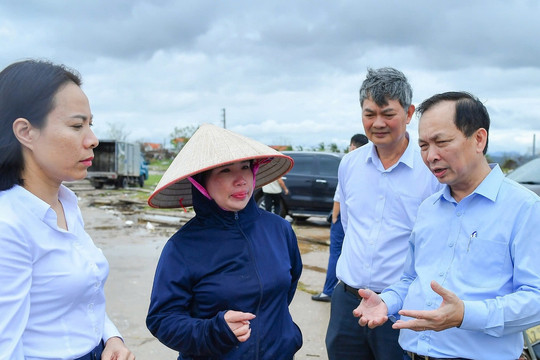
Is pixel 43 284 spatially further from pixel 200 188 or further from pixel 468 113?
pixel 468 113

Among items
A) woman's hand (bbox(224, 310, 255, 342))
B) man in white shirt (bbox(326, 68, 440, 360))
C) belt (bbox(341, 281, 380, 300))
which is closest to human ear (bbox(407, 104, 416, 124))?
man in white shirt (bbox(326, 68, 440, 360))

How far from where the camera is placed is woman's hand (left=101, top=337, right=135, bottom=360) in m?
1.78

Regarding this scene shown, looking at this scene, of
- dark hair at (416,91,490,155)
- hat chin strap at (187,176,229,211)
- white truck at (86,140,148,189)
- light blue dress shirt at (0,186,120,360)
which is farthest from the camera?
white truck at (86,140,148,189)

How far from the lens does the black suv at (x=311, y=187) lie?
10.8 m

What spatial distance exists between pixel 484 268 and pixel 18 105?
5.75 ft

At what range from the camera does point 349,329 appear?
8.68ft

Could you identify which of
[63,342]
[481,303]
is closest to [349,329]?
[481,303]

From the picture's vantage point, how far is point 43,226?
1.57m

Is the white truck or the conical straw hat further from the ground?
the conical straw hat

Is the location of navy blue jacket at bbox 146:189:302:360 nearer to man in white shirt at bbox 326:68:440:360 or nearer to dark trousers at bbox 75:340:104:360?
dark trousers at bbox 75:340:104:360

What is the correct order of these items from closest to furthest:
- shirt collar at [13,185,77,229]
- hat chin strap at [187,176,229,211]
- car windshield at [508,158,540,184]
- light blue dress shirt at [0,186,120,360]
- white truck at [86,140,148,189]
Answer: light blue dress shirt at [0,186,120,360] < shirt collar at [13,185,77,229] < hat chin strap at [187,176,229,211] < car windshield at [508,158,540,184] < white truck at [86,140,148,189]

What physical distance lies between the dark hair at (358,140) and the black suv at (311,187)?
13.4ft

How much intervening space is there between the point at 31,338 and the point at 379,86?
6.44 ft

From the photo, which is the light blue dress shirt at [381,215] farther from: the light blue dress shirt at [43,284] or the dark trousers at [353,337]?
the light blue dress shirt at [43,284]
